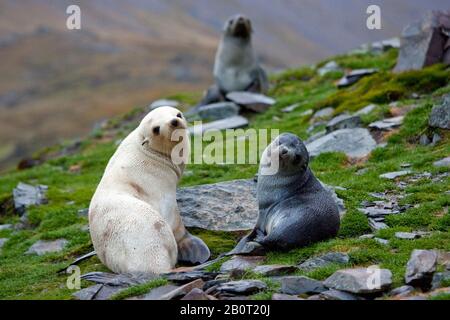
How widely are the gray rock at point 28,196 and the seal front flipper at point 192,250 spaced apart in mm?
7076

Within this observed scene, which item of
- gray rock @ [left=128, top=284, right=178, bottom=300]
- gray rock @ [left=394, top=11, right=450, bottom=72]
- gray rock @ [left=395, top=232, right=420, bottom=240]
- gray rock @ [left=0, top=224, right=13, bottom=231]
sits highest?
gray rock @ [left=394, top=11, right=450, bottom=72]

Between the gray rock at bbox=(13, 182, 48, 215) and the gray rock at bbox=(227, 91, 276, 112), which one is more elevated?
the gray rock at bbox=(227, 91, 276, 112)

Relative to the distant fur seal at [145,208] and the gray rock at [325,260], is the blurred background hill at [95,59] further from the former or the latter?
the gray rock at [325,260]

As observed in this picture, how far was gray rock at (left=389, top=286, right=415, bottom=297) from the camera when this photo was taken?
28.0 ft

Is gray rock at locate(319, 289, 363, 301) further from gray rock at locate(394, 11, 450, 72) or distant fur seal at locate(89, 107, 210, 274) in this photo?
gray rock at locate(394, 11, 450, 72)

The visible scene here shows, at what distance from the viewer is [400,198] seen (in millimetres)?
13055

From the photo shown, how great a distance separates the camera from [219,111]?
2414cm

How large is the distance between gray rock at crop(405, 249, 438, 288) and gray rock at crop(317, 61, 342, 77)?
65.7 feet

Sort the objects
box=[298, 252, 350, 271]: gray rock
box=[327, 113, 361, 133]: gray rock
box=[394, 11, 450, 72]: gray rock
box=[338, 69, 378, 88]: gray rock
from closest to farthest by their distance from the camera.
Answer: box=[298, 252, 350, 271]: gray rock < box=[327, 113, 361, 133]: gray rock < box=[394, 11, 450, 72]: gray rock < box=[338, 69, 378, 88]: gray rock

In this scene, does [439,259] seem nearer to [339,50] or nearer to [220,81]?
[220,81]

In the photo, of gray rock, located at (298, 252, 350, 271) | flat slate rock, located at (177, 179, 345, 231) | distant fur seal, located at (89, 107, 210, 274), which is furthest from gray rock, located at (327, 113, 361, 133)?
gray rock, located at (298, 252, 350, 271)
